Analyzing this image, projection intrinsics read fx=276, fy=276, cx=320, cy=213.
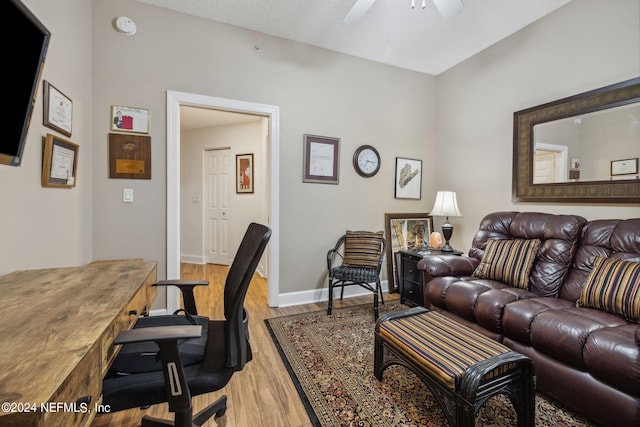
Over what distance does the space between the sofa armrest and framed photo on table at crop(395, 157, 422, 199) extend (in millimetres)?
1221

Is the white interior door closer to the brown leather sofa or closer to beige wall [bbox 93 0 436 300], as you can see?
beige wall [bbox 93 0 436 300]

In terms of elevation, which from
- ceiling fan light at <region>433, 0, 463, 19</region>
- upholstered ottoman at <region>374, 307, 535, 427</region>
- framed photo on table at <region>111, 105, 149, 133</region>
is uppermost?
ceiling fan light at <region>433, 0, 463, 19</region>

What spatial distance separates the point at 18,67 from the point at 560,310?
311cm

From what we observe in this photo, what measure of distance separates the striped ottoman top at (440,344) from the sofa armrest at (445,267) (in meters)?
0.75

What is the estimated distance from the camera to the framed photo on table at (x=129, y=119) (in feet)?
7.96

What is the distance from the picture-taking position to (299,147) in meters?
3.12

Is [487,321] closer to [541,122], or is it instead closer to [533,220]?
[533,220]

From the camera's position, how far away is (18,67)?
118 centimetres

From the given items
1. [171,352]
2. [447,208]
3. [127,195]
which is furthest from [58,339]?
[447,208]

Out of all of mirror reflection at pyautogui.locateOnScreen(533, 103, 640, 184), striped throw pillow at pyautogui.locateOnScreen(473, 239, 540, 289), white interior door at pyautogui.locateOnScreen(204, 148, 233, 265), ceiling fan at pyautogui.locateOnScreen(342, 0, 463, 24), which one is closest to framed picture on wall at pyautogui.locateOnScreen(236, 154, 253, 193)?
white interior door at pyautogui.locateOnScreen(204, 148, 233, 265)

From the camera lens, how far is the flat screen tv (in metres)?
1.11

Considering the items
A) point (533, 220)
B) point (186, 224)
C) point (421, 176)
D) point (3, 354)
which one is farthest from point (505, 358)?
point (186, 224)

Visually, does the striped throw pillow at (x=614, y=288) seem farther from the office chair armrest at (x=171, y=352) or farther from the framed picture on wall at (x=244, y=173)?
the framed picture on wall at (x=244, y=173)

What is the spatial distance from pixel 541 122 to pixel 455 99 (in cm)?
118
